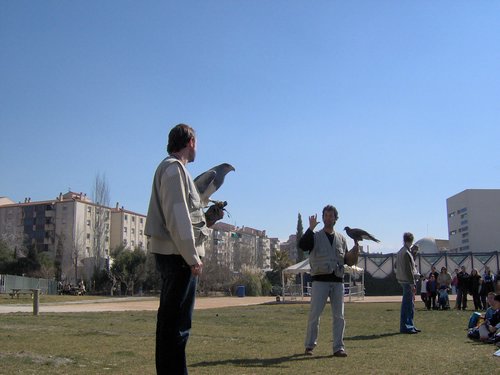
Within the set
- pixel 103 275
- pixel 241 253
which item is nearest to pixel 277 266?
pixel 241 253

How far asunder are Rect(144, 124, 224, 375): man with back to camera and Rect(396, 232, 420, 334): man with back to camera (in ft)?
24.3

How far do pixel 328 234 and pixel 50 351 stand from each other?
163 inches

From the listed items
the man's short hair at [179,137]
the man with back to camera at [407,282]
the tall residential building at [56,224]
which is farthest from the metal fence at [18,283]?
the man's short hair at [179,137]

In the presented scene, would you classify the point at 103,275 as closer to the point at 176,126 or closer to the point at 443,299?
the point at 443,299

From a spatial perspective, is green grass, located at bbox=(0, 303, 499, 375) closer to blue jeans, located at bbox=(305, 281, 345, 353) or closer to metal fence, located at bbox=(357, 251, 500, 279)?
blue jeans, located at bbox=(305, 281, 345, 353)

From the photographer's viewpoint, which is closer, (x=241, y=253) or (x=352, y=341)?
(x=352, y=341)

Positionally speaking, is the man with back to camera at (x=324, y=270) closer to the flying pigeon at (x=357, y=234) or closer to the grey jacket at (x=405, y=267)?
the flying pigeon at (x=357, y=234)

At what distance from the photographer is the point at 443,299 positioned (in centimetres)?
2167

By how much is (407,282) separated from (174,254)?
26.5 ft

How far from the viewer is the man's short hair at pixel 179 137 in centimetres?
444

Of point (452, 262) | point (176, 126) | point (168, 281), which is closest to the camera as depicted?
point (168, 281)

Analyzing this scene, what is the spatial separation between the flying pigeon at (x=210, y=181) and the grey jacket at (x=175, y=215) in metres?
0.31

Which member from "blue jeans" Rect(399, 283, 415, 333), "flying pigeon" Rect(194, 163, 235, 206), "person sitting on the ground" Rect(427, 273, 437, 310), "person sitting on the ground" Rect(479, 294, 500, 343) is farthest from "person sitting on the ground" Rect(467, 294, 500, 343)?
"person sitting on the ground" Rect(427, 273, 437, 310)

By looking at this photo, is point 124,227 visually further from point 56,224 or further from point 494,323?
point 494,323
